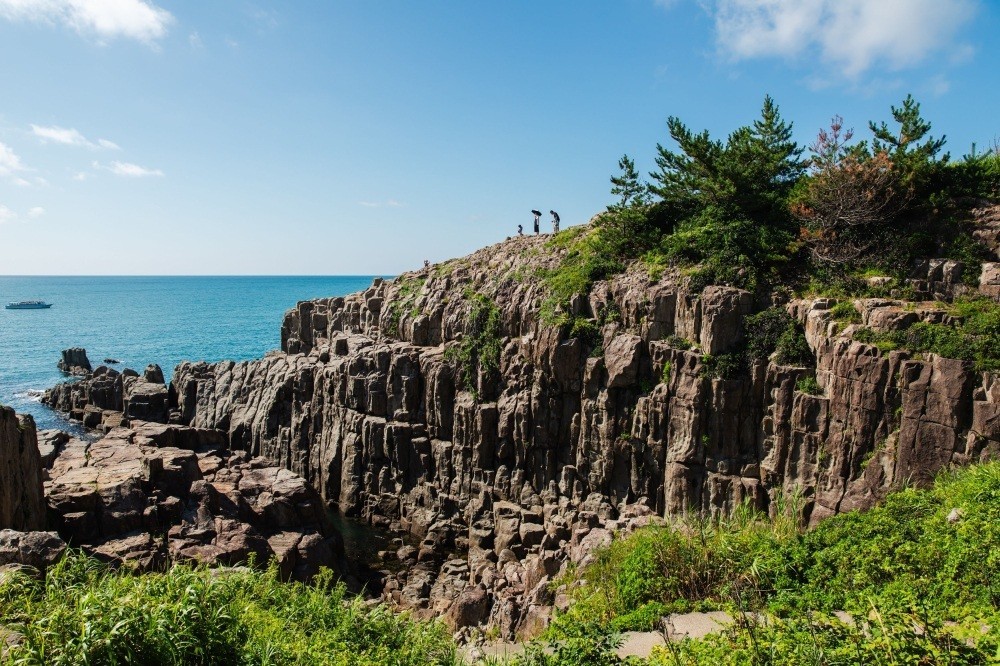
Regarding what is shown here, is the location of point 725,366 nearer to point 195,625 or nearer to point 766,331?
point 766,331

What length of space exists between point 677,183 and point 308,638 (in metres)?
26.6

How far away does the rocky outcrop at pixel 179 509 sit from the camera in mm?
22516

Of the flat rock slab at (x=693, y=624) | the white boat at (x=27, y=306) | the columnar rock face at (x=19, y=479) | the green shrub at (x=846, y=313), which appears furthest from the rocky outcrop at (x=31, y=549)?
the white boat at (x=27, y=306)

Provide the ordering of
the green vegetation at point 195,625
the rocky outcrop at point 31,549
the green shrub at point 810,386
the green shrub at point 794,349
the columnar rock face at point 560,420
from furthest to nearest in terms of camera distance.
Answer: the green shrub at point 794,349, the green shrub at point 810,386, the columnar rock face at point 560,420, the rocky outcrop at point 31,549, the green vegetation at point 195,625

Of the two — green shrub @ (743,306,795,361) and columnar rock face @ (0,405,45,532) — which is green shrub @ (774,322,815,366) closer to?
green shrub @ (743,306,795,361)

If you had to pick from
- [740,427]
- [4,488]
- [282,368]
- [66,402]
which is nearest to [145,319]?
[66,402]

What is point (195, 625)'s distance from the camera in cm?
1034

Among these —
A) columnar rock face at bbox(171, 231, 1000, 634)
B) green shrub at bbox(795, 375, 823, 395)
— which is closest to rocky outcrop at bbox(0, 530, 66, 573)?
columnar rock face at bbox(171, 231, 1000, 634)

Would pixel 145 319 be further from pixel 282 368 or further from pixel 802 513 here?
pixel 802 513

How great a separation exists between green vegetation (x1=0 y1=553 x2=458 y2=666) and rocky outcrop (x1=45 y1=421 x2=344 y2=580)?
24.7 feet

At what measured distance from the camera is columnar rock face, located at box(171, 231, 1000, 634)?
20.9 m

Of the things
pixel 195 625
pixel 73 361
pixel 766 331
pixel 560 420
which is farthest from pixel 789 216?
pixel 73 361

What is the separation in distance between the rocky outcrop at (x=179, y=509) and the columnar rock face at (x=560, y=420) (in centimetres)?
507

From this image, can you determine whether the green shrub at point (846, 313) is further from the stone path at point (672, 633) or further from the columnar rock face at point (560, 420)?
the stone path at point (672, 633)
